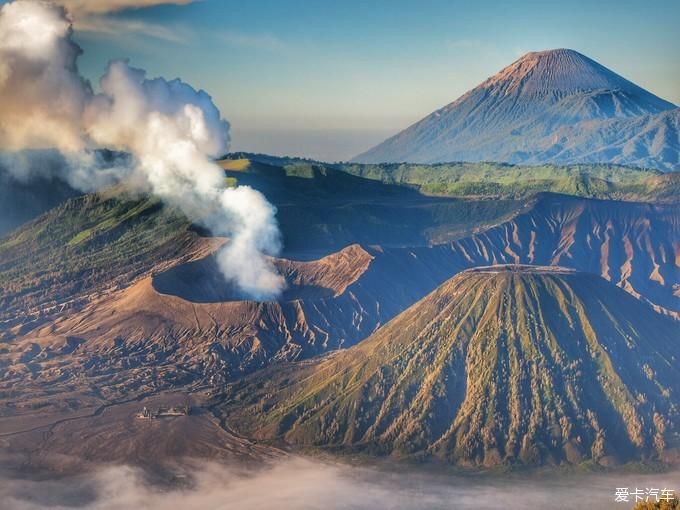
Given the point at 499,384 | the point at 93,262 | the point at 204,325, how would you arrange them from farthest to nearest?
1. the point at 93,262
2. the point at 204,325
3. the point at 499,384

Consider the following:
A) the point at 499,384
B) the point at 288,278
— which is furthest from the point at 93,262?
the point at 499,384

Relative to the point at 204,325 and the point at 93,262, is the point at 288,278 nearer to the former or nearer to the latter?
the point at 204,325

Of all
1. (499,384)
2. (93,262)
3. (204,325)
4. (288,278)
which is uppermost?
(93,262)

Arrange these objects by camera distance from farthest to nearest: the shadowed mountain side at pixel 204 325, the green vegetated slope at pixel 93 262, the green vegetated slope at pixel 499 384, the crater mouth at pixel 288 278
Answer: the green vegetated slope at pixel 93 262 → the crater mouth at pixel 288 278 → the shadowed mountain side at pixel 204 325 → the green vegetated slope at pixel 499 384

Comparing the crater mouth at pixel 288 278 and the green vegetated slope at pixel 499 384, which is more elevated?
the crater mouth at pixel 288 278

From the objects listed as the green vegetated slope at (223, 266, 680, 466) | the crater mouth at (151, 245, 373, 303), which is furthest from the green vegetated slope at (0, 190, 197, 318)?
the green vegetated slope at (223, 266, 680, 466)

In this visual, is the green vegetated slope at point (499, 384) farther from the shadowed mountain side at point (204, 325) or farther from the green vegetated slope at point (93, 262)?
the green vegetated slope at point (93, 262)

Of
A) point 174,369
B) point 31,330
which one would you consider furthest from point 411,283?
point 31,330

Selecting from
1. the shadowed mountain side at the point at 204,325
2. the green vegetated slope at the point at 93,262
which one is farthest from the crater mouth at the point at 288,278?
the green vegetated slope at the point at 93,262

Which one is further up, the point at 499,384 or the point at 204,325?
the point at 204,325
